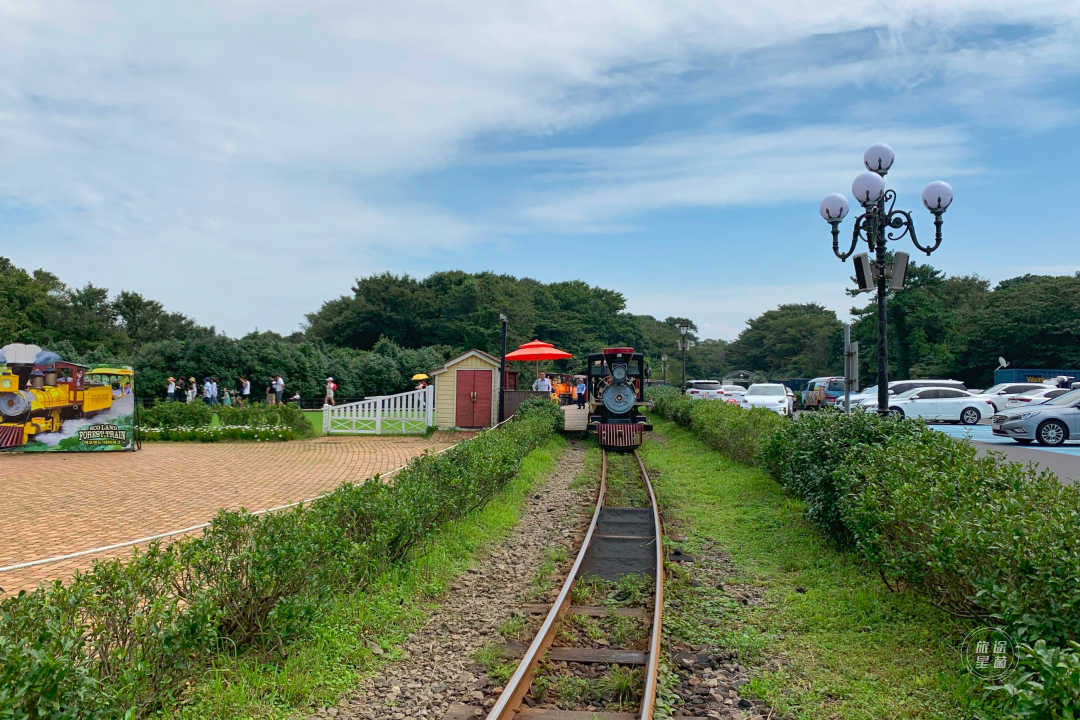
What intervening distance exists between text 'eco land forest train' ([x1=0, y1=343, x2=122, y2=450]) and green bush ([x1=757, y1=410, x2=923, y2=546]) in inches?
592

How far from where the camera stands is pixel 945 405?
78.2 feet

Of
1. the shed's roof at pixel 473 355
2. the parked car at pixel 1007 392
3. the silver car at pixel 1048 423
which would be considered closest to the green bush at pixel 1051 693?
the silver car at pixel 1048 423

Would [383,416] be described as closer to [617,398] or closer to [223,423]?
[223,423]

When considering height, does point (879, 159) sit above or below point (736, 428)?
above

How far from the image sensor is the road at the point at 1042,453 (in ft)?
38.6

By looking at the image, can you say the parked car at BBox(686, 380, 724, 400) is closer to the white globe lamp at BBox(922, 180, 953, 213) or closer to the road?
the road

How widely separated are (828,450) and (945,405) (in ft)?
62.7

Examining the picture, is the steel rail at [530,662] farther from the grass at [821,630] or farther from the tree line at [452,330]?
the tree line at [452,330]

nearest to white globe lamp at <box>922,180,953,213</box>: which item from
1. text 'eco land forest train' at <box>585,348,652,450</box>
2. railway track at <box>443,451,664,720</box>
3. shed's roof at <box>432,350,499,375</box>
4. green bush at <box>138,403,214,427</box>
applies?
railway track at <box>443,451,664,720</box>

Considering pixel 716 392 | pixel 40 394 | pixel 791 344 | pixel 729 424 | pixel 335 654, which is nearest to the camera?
pixel 335 654

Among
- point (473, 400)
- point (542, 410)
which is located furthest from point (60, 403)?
point (542, 410)

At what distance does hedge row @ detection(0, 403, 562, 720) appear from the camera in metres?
2.85

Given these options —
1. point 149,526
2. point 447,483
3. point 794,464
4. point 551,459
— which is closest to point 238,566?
point 447,483

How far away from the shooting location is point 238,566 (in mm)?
4355
